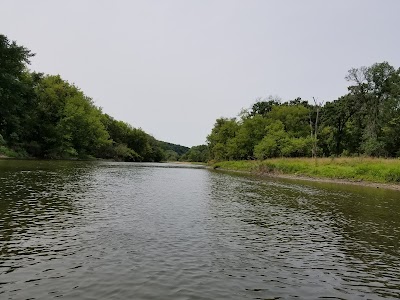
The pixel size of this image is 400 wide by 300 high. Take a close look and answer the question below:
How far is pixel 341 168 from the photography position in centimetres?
5644

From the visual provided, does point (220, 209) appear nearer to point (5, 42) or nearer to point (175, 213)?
point (175, 213)

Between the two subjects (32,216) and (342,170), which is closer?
(32,216)

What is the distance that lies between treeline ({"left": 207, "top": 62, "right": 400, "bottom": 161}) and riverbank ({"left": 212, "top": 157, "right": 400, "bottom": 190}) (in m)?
15.0

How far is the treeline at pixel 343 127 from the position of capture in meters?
86.1

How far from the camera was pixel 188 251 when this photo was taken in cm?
1291

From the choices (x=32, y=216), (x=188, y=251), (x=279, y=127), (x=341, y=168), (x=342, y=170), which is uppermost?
(x=279, y=127)

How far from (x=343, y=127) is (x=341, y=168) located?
168ft

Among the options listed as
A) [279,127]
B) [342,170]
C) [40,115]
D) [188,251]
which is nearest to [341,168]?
[342,170]

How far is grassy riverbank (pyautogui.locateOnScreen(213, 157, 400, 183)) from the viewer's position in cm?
4866

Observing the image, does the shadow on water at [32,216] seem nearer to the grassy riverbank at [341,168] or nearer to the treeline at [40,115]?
the treeline at [40,115]

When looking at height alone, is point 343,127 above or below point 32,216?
above

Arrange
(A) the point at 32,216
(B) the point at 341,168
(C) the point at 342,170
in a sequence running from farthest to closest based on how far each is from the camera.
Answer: (B) the point at 341,168, (C) the point at 342,170, (A) the point at 32,216

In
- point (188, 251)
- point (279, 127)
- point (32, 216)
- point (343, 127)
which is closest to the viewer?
point (188, 251)

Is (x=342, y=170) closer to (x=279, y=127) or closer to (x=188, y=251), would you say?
(x=279, y=127)
